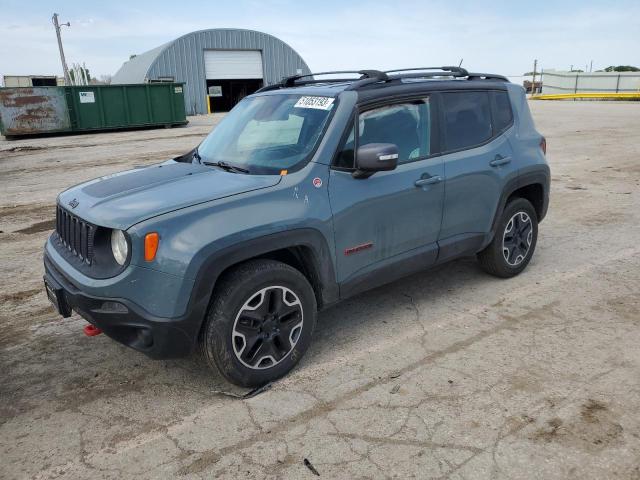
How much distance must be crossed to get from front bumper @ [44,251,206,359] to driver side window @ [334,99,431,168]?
1.36 m

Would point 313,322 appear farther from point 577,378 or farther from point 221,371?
point 577,378

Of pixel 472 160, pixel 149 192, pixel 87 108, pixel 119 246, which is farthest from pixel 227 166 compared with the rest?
pixel 87 108

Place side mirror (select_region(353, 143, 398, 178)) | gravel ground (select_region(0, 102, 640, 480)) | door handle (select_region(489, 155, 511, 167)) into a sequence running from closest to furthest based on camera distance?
1. gravel ground (select_region(0, 102, 640, 480))
2. side mirror (select_region(353, 143, 398, 178))
3. door handle (select_region(489, 155, 511, 167))

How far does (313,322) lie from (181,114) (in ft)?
79.1

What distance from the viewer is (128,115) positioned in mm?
24016

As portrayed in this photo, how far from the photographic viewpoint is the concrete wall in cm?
4331

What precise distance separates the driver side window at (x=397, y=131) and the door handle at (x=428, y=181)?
17 centimetres

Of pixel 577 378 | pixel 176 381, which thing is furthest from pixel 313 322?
pixel 577 378

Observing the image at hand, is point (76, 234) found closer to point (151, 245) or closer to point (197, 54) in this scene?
point (151, 245)

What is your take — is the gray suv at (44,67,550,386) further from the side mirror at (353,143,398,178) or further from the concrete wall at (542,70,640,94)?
the concrete wall at (542,70,640,94)

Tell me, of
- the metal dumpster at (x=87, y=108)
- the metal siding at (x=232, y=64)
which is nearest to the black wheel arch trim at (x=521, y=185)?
the metal dumpster at (x=87, y=108)

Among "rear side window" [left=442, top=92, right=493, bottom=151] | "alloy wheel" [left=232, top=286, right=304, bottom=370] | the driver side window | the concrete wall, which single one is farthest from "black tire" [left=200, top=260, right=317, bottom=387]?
the concrete wall

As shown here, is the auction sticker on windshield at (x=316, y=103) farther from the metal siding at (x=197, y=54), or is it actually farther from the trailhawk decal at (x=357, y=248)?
the metal siding at (x=197, y=54)

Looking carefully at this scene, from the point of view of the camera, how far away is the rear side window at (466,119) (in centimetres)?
414
